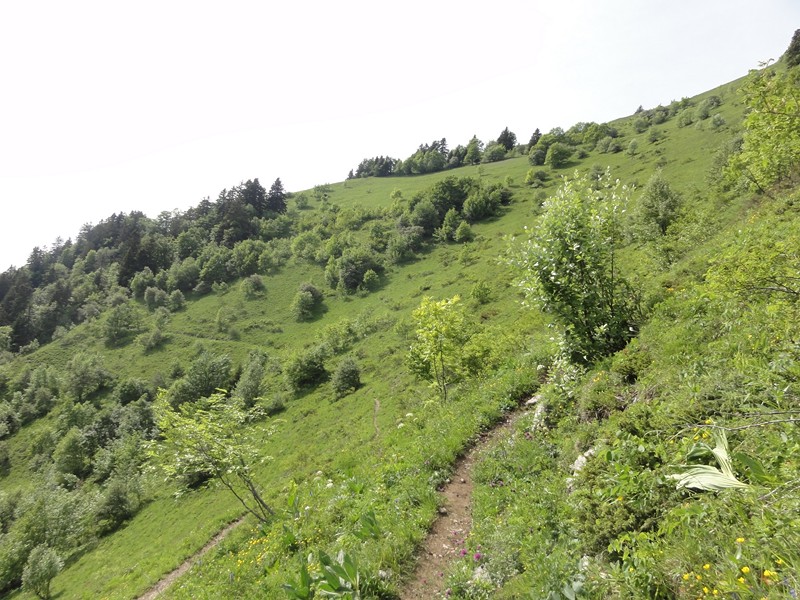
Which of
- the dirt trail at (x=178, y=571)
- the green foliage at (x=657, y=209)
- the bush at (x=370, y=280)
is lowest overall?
the dirt trail at (x=178, y=571)

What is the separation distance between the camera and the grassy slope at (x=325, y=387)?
46.8ft

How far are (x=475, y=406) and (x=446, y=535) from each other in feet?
19.1

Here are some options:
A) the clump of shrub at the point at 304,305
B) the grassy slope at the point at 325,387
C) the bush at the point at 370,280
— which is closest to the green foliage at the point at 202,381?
the grassy slope at the point at 325,387

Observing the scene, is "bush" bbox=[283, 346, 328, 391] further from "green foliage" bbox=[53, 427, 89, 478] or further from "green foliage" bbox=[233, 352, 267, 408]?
"green foliage" bbox=[53, 427, 89, 478]

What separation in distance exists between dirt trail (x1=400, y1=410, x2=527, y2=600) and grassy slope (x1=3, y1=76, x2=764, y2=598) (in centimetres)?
35

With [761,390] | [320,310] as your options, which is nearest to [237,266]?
[320,310]

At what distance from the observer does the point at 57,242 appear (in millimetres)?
147250

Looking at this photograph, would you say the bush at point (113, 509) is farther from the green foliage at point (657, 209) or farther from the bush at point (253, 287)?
the green foliage at point (657, 209)

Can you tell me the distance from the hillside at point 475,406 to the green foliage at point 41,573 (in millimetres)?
291

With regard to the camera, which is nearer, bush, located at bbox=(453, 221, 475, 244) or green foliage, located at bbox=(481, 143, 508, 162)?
bush, located at bbox=(453, 221, 475, 244)

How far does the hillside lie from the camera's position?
5035 mm

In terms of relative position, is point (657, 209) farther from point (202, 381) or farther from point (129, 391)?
point (129, 391)

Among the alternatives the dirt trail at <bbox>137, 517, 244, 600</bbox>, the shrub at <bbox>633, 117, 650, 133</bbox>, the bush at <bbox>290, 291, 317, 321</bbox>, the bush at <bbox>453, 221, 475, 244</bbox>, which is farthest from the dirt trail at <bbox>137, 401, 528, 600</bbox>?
the shrub at <bbox>633, 117, 650, 133</bbox>

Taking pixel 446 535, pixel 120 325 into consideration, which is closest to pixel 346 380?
pixel 446 535
